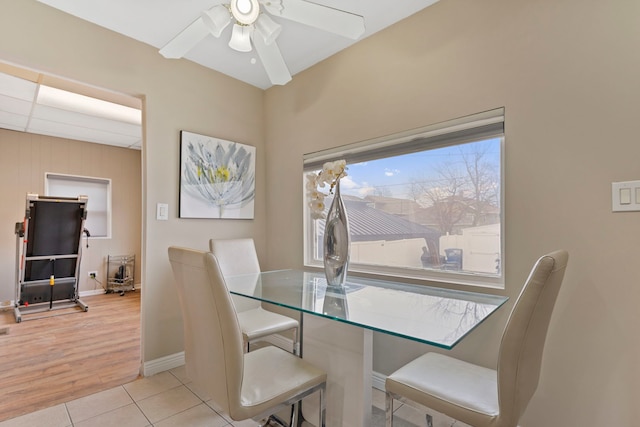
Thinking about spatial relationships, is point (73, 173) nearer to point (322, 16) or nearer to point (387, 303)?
point (322, 16)

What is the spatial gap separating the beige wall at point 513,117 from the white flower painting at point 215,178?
0.29 ft

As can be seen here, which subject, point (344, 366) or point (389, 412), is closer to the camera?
point (389, 412)

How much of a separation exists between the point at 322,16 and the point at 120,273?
514cm

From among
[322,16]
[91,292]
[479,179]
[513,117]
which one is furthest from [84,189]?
[513,117]

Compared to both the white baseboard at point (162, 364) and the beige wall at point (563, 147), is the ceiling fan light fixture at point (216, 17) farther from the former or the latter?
the white baseboard at point (162, 364)

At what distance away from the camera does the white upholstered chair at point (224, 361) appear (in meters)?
1.08

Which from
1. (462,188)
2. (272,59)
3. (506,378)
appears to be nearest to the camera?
(506,378)

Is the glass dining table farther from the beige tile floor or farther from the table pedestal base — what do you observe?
the beige tile floor

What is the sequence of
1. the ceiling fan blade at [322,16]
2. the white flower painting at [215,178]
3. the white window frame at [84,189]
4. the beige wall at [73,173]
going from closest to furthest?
1. the ceiling fan blade at [322,16]
2. the white flower painting at [215,178]
3. the beige wall at [73,173]
4. the white window frame at [84,189]

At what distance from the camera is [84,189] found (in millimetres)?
4918

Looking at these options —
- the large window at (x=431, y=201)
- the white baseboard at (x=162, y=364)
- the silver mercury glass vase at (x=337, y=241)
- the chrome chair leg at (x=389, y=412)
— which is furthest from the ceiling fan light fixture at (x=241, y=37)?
the white baseboard at (x=162, y=364)

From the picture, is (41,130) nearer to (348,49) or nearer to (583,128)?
(348,49)

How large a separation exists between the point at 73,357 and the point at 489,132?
355 centimetres

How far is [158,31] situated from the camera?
7.07 feet
